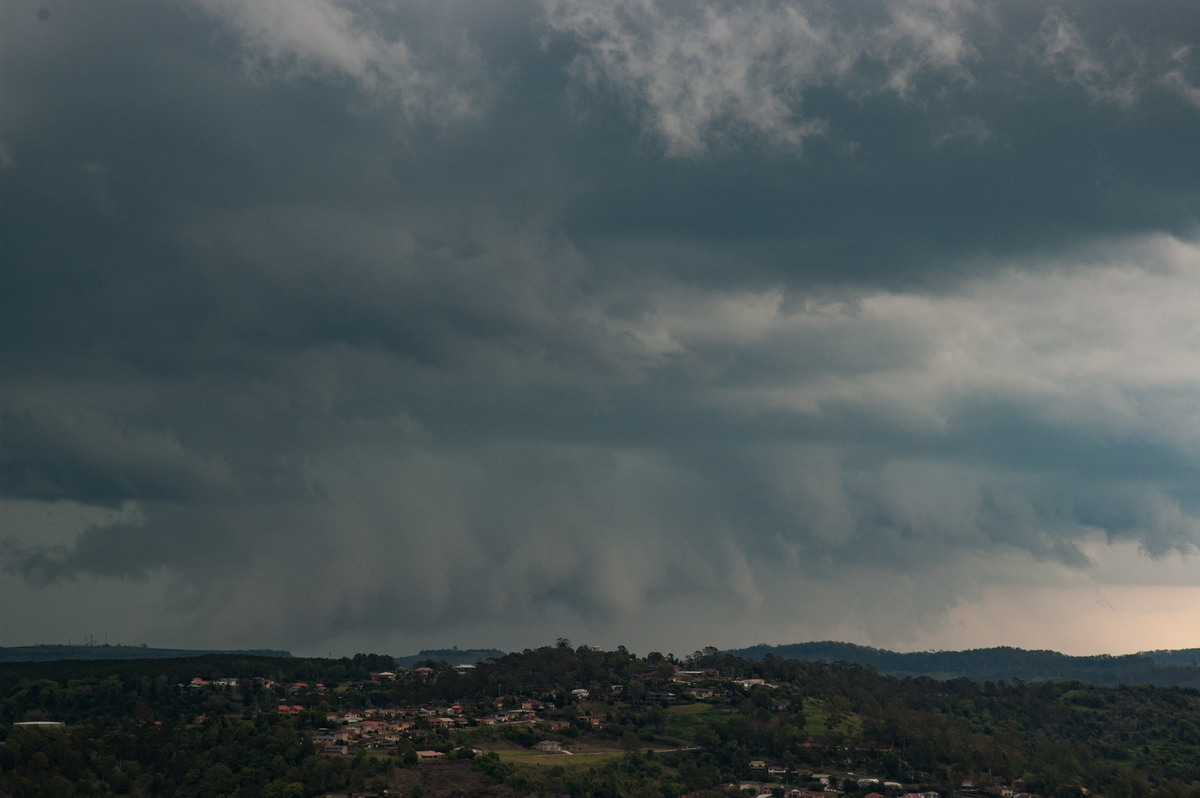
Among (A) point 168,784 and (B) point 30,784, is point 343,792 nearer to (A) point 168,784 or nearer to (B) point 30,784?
(A) point 168,784

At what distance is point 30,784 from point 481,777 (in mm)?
65556

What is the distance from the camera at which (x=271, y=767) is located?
197m

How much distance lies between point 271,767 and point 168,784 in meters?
15.5

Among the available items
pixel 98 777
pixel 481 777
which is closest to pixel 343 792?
pixel 481 777

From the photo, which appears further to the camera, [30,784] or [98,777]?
[98,777]

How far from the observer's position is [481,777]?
649ft

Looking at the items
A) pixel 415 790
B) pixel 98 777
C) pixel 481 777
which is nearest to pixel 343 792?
pixel 415 790

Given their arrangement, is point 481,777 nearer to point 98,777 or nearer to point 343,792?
point 343,792

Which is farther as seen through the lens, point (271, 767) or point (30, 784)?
point (271, 767)

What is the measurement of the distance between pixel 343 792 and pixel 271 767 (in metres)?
18.3

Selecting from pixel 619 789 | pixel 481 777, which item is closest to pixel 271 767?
pixel 481 777

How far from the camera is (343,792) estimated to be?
18500 cm

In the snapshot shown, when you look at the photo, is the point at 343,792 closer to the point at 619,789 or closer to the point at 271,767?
the point at 271,767

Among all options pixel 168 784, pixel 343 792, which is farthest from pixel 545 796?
pixel 168 784
